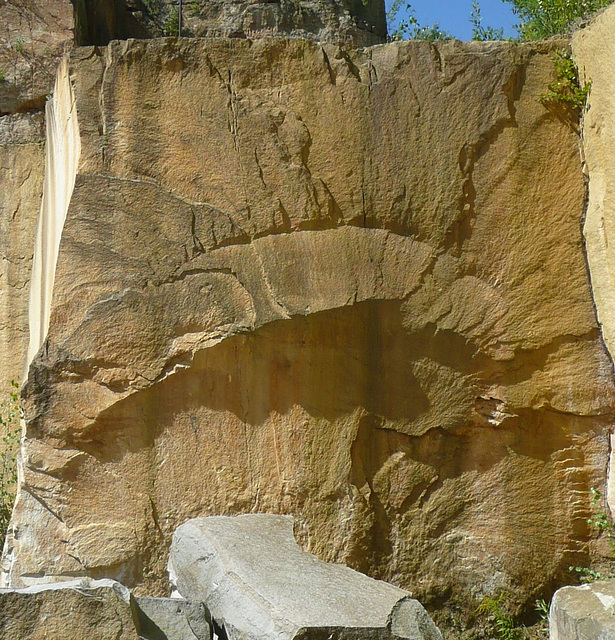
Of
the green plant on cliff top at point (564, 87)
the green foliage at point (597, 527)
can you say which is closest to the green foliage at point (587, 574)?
the green foliage at point (597, 527)

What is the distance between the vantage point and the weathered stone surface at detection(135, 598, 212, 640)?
2830 millimetres

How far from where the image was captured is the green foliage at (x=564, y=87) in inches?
148

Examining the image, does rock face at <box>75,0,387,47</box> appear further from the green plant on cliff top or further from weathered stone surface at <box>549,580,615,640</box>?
weathered stone surface at <box>549,580,615,640</box>

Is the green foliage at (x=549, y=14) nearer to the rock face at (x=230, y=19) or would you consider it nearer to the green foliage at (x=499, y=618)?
the rock face at (x=230, y=19)

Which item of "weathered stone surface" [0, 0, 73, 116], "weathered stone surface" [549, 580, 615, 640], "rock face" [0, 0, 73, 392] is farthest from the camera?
"weathered stone surface" [0, 0, 73, 116]

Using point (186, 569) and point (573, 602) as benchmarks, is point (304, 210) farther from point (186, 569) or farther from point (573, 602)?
point (573, 602)

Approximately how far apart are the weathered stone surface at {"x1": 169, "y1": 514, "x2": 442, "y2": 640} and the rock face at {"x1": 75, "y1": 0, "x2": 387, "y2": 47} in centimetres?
336

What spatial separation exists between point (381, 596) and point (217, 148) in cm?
188

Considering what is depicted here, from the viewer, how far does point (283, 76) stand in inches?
147

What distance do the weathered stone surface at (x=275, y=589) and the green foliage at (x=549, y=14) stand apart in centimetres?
258

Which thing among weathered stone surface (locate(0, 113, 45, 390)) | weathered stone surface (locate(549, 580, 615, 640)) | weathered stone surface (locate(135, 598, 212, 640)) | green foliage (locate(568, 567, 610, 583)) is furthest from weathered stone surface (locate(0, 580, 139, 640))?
weathered stone surface (locate(0, 113, 45, 390))

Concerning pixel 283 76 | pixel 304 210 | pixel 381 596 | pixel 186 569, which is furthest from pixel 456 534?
pixel 283 76

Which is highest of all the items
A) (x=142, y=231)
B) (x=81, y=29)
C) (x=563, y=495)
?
(x=81, y=29)

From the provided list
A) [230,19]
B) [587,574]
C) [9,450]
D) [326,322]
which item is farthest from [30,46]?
[587,574]
